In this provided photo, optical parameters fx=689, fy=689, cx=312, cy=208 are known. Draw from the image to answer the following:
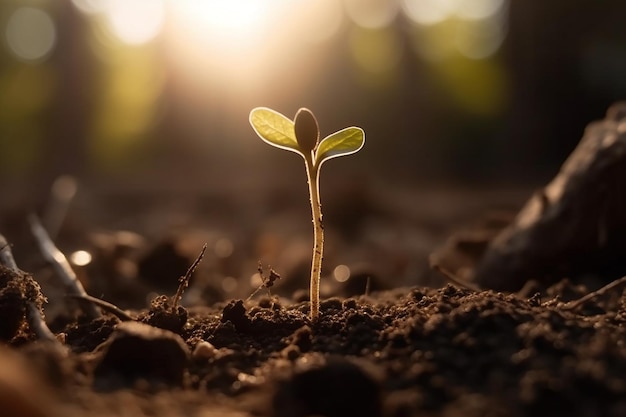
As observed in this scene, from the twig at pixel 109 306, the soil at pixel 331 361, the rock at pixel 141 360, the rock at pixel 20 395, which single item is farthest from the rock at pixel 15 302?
the rock at pixel 20 395

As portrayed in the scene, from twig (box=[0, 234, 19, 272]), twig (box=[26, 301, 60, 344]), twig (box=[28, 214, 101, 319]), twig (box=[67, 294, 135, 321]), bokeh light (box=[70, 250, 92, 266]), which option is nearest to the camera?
twig (box=[26, 301, 60, 344])

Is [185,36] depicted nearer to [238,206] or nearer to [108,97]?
[108,97]

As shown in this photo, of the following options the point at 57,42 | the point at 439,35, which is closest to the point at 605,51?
the point at 439,35

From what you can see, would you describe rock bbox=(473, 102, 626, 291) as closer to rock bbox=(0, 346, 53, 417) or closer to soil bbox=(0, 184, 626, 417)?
soil bbox=(0, 184, 626, 417)

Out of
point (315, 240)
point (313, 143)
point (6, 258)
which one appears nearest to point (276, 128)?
point (313, 143)

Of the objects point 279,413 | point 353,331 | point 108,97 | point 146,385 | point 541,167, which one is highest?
point 108,97

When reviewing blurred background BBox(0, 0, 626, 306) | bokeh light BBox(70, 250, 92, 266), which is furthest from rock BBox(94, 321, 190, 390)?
blurred background BBox(0, 0, 626, 306)

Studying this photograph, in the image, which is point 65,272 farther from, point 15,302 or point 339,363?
point 339,363

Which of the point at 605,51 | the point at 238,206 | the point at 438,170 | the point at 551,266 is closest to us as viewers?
the point at 551,266
